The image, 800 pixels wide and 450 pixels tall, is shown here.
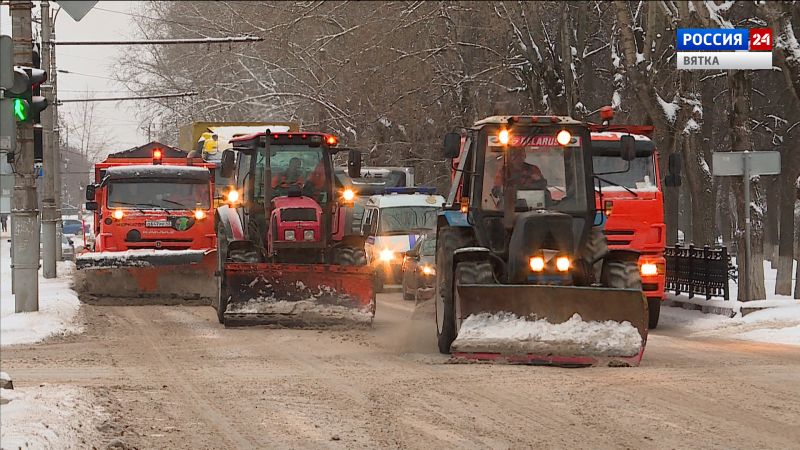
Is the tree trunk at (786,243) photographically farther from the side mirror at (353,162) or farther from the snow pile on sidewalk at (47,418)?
the snow pile on sidewalk at (47,418)

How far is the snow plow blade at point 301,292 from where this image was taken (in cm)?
1708

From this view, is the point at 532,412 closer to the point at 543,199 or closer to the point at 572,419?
the point at 572,419

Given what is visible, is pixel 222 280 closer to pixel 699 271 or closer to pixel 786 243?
pixel 699 271

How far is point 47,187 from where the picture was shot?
1292 inches

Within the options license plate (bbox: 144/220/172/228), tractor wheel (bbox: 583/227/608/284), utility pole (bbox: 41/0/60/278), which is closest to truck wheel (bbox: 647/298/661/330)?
tractor wheel (bbox: 583/227/608/284)

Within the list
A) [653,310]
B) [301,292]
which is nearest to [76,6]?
[301,292]

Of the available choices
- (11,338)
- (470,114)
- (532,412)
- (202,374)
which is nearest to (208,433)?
(532,412)

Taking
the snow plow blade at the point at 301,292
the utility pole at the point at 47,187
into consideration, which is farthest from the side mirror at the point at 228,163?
the utility pole at the point at 47,187

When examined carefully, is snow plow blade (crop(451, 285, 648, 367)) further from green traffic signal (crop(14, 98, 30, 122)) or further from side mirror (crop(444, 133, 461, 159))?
green traffic signal (crop(14, 98, 30, 122))

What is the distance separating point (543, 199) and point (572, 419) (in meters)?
4.70

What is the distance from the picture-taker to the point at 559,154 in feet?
46.6

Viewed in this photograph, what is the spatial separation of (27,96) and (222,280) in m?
3.51

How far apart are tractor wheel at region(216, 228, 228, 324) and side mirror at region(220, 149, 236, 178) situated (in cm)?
87

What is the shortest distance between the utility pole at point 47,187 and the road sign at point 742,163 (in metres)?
16.7
